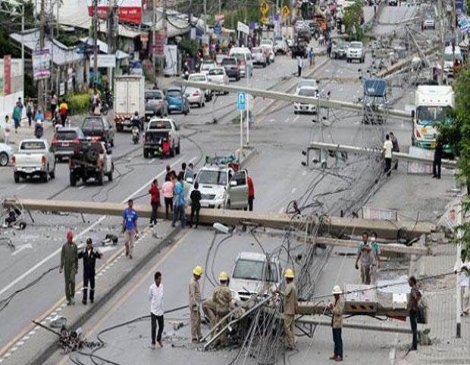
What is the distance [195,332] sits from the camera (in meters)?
28.8

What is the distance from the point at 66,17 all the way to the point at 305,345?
77.7 m

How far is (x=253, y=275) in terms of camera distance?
31266 millimetres

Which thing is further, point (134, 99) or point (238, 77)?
point (238, 77)

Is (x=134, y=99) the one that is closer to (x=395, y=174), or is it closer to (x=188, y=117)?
(x=188, y=117)

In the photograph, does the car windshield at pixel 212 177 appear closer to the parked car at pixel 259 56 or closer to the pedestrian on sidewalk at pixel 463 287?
the pedestrian on sidewalk at pixel 463 287

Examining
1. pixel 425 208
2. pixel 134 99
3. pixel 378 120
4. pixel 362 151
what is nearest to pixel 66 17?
pixel 134 99

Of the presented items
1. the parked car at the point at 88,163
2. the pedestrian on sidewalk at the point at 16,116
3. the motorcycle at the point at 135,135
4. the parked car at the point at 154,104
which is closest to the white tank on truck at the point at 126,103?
the parked car at the point at 154,104

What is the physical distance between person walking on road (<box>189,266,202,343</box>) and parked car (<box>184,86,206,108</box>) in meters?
→ 54.9

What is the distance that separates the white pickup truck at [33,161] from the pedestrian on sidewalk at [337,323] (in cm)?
2590

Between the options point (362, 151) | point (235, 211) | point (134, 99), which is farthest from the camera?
point (134, 99)

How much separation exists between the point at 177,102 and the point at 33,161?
28.9m

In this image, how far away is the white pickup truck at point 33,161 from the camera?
2064 inches

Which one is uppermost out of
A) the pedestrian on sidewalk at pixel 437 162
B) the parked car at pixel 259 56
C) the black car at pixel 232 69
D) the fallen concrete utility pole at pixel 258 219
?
the fallen concrete utility pole at pixel 258 219

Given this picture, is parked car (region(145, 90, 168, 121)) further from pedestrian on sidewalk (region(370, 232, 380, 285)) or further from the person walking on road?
the person walking on road
